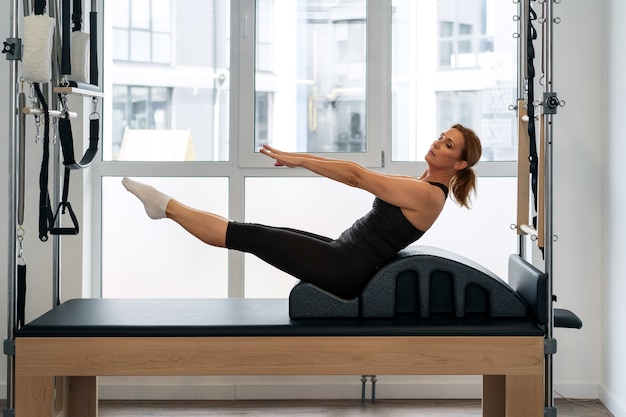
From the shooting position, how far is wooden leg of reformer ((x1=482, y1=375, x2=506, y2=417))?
3.01m

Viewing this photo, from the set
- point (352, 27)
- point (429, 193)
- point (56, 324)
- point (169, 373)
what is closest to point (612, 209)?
point (429, 193)

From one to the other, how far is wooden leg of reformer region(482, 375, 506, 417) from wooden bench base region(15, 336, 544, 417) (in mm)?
513

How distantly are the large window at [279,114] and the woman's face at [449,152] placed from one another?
3.13ft

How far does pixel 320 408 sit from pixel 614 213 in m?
1.47

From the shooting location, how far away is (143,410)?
3.54m

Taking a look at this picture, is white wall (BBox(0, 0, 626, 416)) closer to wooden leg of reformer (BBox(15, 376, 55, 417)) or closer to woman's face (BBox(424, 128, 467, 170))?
woman's face (BBox(424, 128, 467, 170))

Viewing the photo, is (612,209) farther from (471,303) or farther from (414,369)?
(414,369)

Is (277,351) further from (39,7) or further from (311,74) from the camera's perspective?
(311,74)

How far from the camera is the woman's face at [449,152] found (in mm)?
Answer: 2771

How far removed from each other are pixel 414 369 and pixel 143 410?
1.51 meters

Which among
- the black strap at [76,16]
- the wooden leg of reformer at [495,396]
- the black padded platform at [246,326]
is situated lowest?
the wooden leg of reformer at [495,396]

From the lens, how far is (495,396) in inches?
119

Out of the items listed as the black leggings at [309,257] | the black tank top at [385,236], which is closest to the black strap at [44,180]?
the black leggings at [309,257]

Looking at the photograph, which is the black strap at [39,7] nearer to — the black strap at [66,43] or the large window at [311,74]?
the black strap at [66,43]
